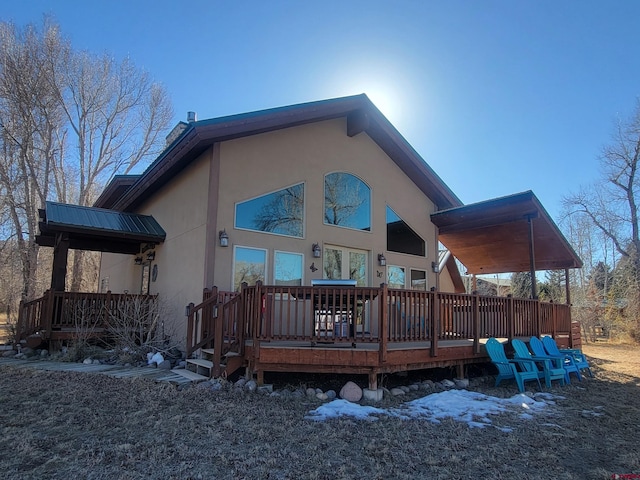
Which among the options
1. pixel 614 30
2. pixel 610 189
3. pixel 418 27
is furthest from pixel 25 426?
pixel 610 189

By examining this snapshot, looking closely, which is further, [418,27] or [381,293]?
[418,27]

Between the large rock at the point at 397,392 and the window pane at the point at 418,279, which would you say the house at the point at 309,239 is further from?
the large rock at the point at 397,392

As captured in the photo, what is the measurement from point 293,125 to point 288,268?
10.6 ft

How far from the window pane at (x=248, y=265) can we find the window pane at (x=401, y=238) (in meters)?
3.84

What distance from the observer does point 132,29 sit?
1252 centimetres

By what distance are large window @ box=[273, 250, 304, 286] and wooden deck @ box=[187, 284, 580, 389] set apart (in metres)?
1.63

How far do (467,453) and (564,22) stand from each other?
11.1 m

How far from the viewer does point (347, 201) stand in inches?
408

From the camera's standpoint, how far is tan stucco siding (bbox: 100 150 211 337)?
8.40 meters

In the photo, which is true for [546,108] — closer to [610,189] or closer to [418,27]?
[418,27]

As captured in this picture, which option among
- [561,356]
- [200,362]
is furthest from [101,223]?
[561,356]

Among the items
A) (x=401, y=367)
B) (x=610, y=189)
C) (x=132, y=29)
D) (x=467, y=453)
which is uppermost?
(x=132, y=29)

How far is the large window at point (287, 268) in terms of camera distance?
876cm

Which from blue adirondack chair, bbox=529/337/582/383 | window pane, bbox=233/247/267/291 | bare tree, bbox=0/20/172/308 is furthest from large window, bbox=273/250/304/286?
bare tree, bbox=0/20/172/308
